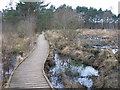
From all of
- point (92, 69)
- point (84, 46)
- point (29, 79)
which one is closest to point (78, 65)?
point (92, 69)

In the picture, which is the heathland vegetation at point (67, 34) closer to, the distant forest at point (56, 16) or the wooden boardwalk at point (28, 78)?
the distant forest at point (56, 16)

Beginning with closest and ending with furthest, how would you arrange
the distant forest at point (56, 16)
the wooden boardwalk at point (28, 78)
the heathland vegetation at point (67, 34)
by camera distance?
the wooden boardwalk at point (28, 78) → the heathland vegetation at point (67, 34) → the distant forest at point (56, 16)

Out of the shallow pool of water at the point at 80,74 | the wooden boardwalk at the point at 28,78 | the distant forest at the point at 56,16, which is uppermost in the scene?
the distant forest at the point at 56,16

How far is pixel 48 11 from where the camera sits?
3.33 m

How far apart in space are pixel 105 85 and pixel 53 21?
1.30 m

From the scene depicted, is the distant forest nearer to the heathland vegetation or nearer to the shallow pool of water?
the heathland vegetation

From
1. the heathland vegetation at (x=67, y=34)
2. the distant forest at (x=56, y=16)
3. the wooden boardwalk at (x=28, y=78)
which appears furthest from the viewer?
the distant forest at (x=56, y=16)

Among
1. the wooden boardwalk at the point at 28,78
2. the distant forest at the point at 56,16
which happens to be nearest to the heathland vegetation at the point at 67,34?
the distant forest at the point at 56,16

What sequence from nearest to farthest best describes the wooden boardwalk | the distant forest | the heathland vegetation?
the wooden boardwalk < the heathland vegetation < the distant forest

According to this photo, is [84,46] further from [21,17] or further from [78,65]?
[21,17]

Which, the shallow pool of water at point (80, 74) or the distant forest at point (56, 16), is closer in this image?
the shallow pool of water at point (80, 74)

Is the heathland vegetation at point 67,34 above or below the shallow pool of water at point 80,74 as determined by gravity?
above

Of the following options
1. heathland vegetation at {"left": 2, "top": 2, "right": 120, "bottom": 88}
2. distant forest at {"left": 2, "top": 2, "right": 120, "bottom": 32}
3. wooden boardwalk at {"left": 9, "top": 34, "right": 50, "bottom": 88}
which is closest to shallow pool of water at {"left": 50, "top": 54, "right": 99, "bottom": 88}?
heathland vegetation at {"left": 2, "top": 2, "right": 120, "bottom": 88}

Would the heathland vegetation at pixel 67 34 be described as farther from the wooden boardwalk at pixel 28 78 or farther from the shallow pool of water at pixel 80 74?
the wooden boardwalk at pixel 28 78
